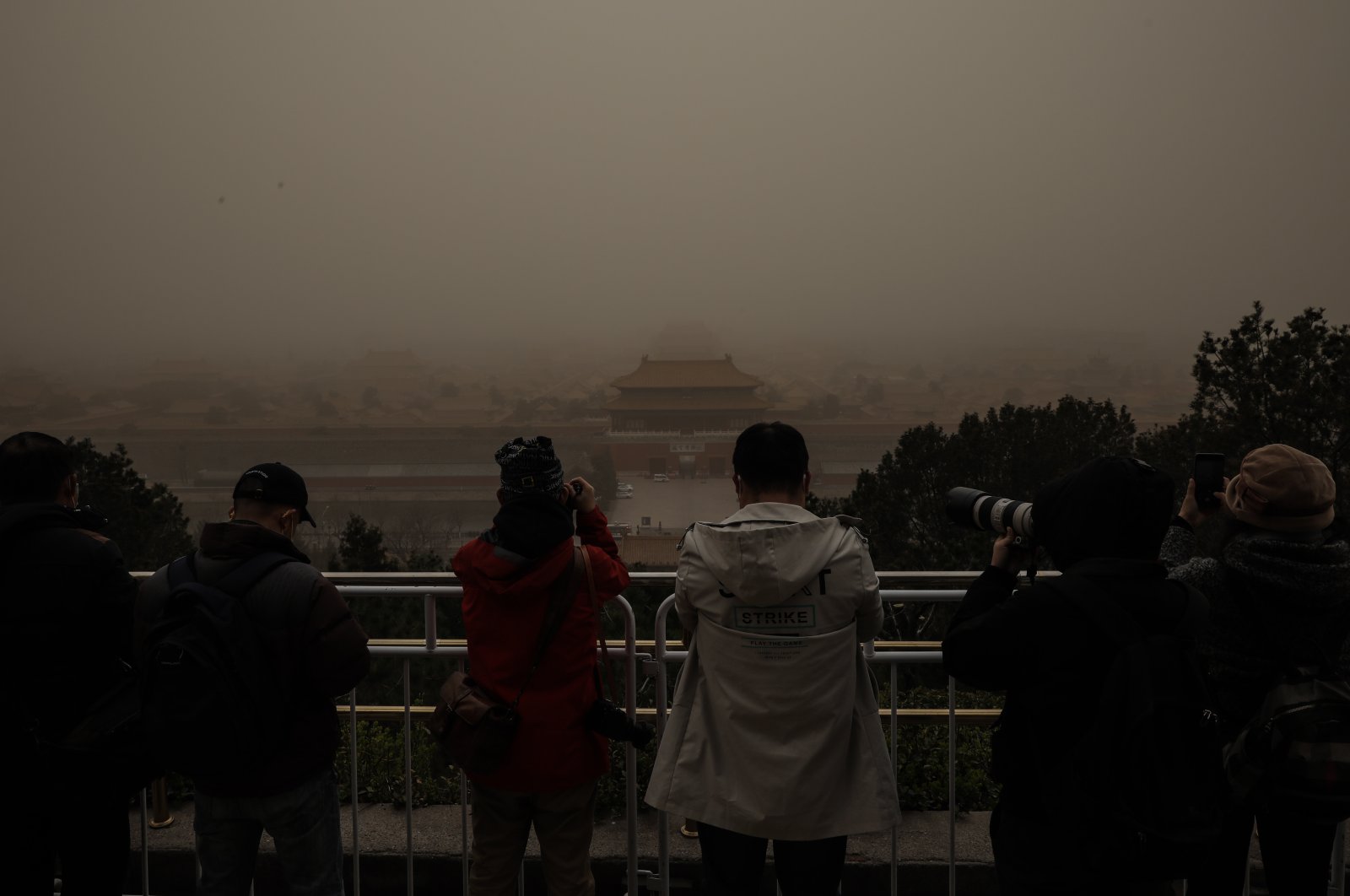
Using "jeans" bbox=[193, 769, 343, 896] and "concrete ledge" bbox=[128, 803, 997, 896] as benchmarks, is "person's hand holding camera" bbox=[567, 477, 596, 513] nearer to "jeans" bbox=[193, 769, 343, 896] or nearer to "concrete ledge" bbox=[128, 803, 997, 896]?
"jeans" bbox=[193, 769, 343, 896]

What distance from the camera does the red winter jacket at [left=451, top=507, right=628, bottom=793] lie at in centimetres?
149

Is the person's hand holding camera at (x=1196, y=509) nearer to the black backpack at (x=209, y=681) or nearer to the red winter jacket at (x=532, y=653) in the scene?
the red winter jacket at (x=532, y=653)

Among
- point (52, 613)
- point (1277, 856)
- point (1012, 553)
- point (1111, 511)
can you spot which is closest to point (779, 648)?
point (1012, 553)

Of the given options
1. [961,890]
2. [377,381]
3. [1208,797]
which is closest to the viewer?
[1208,797]

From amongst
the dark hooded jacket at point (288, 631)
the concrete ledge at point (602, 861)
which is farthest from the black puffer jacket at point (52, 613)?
the concrete ledge at point (602, 861)

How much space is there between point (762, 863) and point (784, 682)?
12.3 inches

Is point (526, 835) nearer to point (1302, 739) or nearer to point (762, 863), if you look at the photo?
point (762, 863)

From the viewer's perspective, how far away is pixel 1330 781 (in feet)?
4.27

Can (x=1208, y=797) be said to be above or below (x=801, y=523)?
below

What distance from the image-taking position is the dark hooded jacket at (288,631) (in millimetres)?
1381

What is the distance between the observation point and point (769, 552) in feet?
4.31

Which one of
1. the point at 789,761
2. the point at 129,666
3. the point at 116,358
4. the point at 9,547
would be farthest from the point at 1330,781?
the point at 116,358

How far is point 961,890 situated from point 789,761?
3.95 ft

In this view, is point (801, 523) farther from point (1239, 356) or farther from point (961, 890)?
point (1239, 356)
